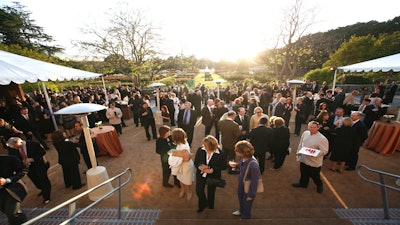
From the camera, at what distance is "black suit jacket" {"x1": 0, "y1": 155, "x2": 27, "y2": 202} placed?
3.12 meters

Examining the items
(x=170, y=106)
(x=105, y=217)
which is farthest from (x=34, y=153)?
(x=170, y=106)

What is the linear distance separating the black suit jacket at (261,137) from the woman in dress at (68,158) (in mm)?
4284

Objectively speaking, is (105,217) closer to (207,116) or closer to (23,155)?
(23,155)

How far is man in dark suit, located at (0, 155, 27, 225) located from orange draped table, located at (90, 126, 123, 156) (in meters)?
2.59

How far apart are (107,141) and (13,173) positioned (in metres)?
2.87

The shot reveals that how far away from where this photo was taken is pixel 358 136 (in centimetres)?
472

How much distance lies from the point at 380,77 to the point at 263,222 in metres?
23.2

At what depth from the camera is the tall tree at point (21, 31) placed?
76.1 ft

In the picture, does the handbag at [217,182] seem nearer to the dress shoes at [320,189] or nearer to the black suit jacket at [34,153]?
the dress shoes at [320,189]

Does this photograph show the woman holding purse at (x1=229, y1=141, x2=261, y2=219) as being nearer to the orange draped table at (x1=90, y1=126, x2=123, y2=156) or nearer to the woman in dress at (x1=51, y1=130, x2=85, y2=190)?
the woman in dress at (x1=51, y1=130, x2=85, y2=190)

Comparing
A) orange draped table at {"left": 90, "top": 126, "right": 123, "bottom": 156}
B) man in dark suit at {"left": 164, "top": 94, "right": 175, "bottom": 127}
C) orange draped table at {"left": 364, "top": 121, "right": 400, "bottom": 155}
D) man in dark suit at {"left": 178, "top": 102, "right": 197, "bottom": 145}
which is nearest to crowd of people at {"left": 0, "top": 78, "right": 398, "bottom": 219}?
man in dark suit at {"left": 178, "top": 102, "right": 197, "bottom": 145}

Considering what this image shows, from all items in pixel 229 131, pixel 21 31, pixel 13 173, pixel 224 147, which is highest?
pixel 21 31

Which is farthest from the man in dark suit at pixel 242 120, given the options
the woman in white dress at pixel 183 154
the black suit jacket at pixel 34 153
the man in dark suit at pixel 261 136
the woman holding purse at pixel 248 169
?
the black suit jacket at pixel 34 153

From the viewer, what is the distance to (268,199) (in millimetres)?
4031
